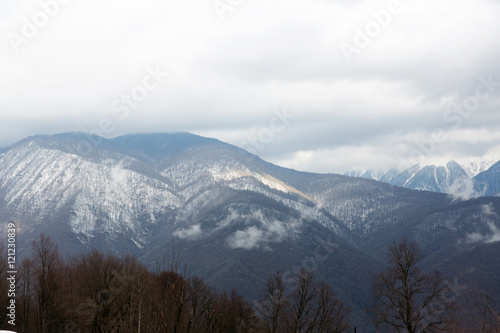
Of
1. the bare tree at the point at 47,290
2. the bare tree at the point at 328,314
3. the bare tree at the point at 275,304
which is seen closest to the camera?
the bare tree at the point at 47,290

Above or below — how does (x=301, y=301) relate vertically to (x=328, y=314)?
above

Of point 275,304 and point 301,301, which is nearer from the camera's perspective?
point 301,301

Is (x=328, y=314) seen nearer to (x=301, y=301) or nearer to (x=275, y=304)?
(x=275, y=304)

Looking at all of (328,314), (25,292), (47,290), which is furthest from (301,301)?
→ (25,292)

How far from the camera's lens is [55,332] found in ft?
218

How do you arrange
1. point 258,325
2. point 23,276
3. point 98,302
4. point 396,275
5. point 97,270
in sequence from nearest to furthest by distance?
point 396,275 → point 98,302 → point 97,270 → point 23,276 → point 258,325

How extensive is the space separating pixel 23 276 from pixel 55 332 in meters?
10.1

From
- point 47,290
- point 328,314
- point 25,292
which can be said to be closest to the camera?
point 47,290

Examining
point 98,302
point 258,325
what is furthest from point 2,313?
point 258,325

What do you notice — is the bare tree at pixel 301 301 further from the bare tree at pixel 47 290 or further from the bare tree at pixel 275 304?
the bare tree at pixel 47 290

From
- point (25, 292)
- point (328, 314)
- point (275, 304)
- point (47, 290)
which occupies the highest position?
point (47, 290)

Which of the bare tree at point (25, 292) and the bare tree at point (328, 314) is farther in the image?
the bare tree at point (25, 292)

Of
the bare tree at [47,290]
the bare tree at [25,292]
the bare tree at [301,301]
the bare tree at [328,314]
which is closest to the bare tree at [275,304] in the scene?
the bare tree at [301,301]

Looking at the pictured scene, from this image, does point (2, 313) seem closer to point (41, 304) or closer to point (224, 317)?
point (41, 304)
